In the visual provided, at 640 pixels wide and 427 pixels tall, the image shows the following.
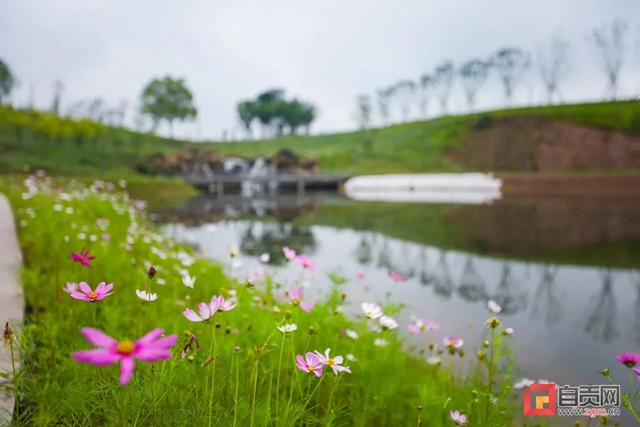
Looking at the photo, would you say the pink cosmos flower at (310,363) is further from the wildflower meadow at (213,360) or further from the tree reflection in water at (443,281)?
the tree reflection in water at (443,281)

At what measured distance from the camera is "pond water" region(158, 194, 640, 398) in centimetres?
386

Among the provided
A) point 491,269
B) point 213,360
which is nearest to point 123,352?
point 213,360

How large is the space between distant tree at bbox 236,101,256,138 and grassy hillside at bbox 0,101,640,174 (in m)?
12.1

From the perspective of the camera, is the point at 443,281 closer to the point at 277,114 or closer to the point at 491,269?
the point at 491,269

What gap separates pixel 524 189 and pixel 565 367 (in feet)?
91.4

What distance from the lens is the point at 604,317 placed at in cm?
448

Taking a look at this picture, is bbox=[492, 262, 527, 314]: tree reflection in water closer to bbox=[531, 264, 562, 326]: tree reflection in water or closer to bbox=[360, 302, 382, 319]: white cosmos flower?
bbox=[531, 264, 562, 326]: tree reflection in water

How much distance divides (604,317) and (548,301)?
0.59 metres

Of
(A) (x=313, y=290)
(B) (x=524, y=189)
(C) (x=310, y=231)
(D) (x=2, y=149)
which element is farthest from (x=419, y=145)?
(A) (x=313, y=290)

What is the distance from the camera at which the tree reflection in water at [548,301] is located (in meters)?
4.52

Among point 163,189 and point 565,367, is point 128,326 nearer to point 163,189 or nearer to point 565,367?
point 565,367

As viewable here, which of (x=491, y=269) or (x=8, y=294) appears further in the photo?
(x=491, y=269)

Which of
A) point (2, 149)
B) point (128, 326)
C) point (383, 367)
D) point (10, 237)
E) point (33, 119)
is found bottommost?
point (383, 367)

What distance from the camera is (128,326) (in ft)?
9.03
